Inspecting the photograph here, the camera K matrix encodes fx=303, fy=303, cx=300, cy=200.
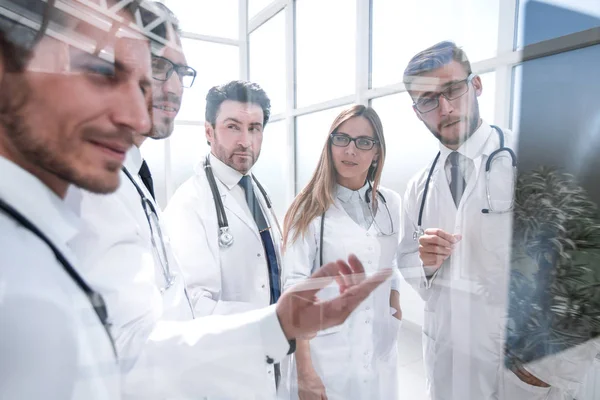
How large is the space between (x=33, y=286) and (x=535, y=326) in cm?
150

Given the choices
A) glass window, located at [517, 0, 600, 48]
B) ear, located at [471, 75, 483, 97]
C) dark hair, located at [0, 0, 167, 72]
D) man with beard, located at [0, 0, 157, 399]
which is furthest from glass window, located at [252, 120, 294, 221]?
glass window, located at [517, 0, 600, 48]

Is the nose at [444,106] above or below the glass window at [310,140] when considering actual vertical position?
above

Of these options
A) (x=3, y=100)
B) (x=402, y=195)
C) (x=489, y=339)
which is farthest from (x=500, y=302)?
(x=3, y=100)

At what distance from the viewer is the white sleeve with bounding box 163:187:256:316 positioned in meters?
0.77

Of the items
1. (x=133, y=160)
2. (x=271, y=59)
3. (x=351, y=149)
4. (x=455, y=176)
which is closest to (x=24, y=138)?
(x=133, y=160)

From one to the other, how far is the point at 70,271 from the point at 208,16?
0.67 m

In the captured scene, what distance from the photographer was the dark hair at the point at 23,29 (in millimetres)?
532

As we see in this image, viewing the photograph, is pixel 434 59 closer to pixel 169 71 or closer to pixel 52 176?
pixel 169 71

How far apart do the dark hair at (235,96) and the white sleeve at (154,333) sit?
323 mm

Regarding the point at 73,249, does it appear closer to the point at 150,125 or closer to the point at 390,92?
the point at 150,125

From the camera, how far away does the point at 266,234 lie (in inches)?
34.4

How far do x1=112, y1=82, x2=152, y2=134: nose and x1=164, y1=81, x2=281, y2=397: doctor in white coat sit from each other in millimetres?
165

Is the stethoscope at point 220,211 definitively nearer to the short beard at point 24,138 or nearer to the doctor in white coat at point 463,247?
the short beard at point 24,138

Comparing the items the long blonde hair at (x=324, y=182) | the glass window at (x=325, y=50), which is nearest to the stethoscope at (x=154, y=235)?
the long blonde hair at (x=324, y=182)
